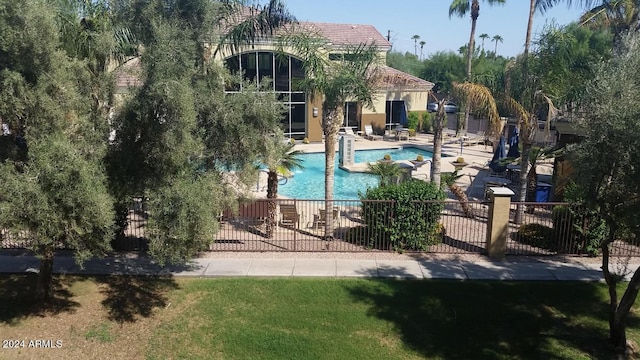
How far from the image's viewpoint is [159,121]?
818 centimetres

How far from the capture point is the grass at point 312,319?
26.8 feet

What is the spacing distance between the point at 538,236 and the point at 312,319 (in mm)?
6830

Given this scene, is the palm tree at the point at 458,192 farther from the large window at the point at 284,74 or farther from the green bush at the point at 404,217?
the large window at the point at 284,74

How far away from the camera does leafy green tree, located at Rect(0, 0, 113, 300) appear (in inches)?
271

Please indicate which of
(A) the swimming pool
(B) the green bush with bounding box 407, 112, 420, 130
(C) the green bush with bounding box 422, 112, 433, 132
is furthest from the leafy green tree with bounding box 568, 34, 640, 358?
(C) the green bush with bounding box 422, 112, 433, 132

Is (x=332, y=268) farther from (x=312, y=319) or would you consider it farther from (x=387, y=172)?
(x=387, y=172)

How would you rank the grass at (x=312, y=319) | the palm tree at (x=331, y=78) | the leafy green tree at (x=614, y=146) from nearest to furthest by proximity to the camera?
the leafy green tree at (x=614, y=146) → the grass at (x=312, y=319) → the palm tree at (x=331, y=78)

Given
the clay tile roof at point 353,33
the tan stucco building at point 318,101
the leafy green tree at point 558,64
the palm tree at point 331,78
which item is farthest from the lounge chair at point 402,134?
the palm tree at point 331,78

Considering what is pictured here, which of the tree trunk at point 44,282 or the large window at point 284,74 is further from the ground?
the large window at point 284,74

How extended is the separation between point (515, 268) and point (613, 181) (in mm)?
4649

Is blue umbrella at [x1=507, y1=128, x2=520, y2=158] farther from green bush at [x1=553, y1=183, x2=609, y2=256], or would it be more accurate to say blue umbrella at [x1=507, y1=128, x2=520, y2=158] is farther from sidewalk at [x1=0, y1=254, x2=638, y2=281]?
sidewalk at [x1=0, y1=254, x2=638, y2=281]

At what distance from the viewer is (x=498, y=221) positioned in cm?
1165

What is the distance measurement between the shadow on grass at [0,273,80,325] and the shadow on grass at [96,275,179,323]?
26.0 inches

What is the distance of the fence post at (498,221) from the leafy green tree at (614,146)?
390 cm
